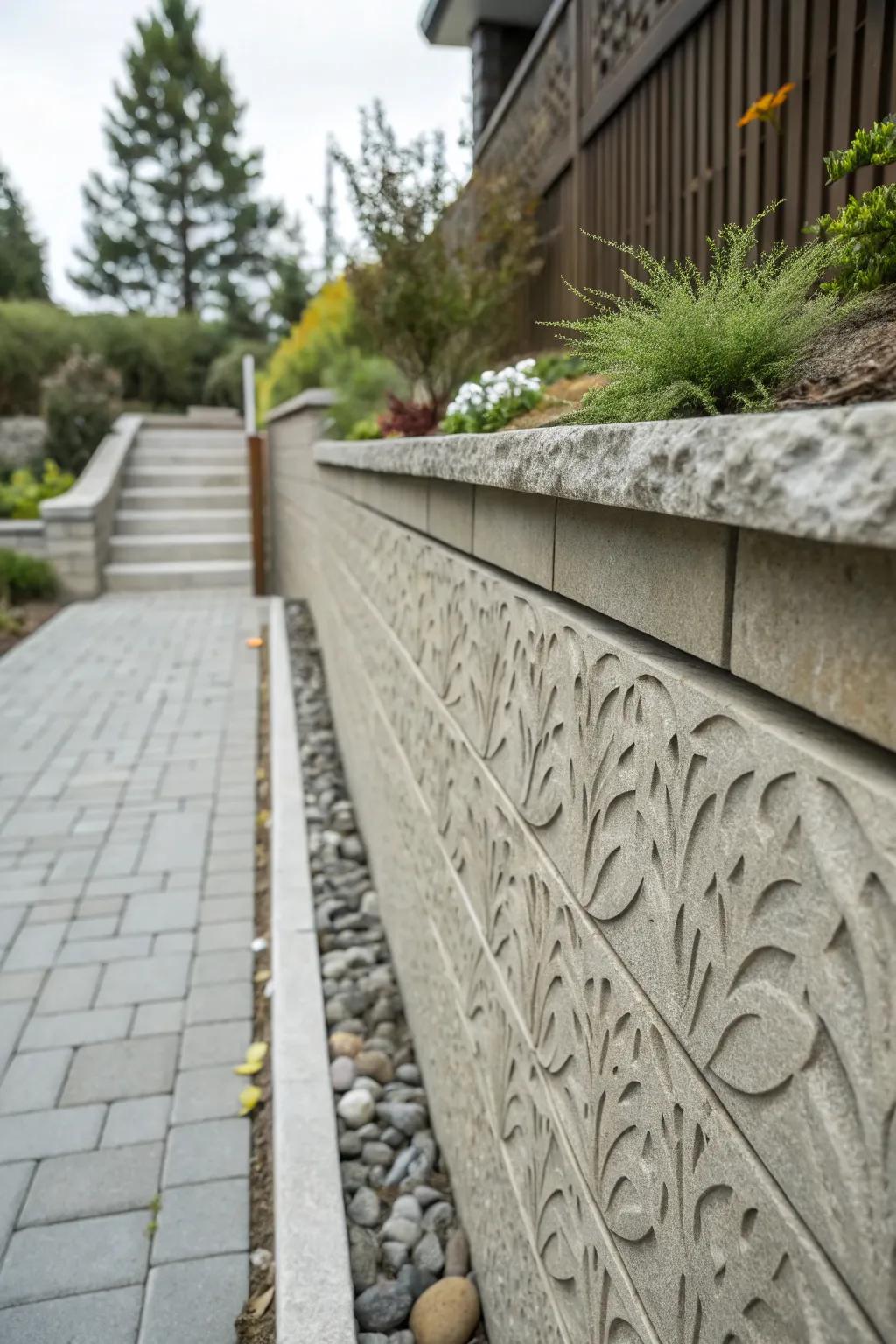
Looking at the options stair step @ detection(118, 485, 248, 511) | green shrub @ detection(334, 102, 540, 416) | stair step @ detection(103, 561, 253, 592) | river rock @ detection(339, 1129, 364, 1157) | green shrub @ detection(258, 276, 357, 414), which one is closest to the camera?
river rock @ detection(339, 1129, 364, 1157)

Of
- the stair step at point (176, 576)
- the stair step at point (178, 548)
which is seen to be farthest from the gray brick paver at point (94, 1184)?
the stair step at point (178, 548)

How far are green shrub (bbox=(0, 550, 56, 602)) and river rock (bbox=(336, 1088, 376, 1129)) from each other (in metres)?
8.95

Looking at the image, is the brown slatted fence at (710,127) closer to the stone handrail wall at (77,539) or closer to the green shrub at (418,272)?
the green shrub at (418,272)

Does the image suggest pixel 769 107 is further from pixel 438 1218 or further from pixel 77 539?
pixel 77 539

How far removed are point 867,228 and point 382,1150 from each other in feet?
7.97

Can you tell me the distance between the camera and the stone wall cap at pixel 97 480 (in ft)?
36.4

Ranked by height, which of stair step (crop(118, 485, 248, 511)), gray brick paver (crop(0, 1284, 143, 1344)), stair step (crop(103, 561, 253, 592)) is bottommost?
gray brick paver (crop(0, 1284, 143, 1344))

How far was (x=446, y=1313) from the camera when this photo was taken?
205cm

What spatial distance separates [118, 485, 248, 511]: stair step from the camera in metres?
13.4

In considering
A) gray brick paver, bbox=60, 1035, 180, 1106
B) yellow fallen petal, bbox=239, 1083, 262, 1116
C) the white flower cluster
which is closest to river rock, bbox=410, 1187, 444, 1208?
yellow fallen petal, bbox=239, 1083, 262, 1116

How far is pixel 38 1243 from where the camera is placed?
2.30 metres

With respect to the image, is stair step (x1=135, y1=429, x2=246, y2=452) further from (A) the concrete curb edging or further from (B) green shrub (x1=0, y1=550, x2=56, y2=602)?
(A) the concrete curb edging

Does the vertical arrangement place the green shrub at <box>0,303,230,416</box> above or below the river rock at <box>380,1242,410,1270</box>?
above

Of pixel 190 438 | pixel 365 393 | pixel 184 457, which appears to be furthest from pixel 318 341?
pixel 190 438
